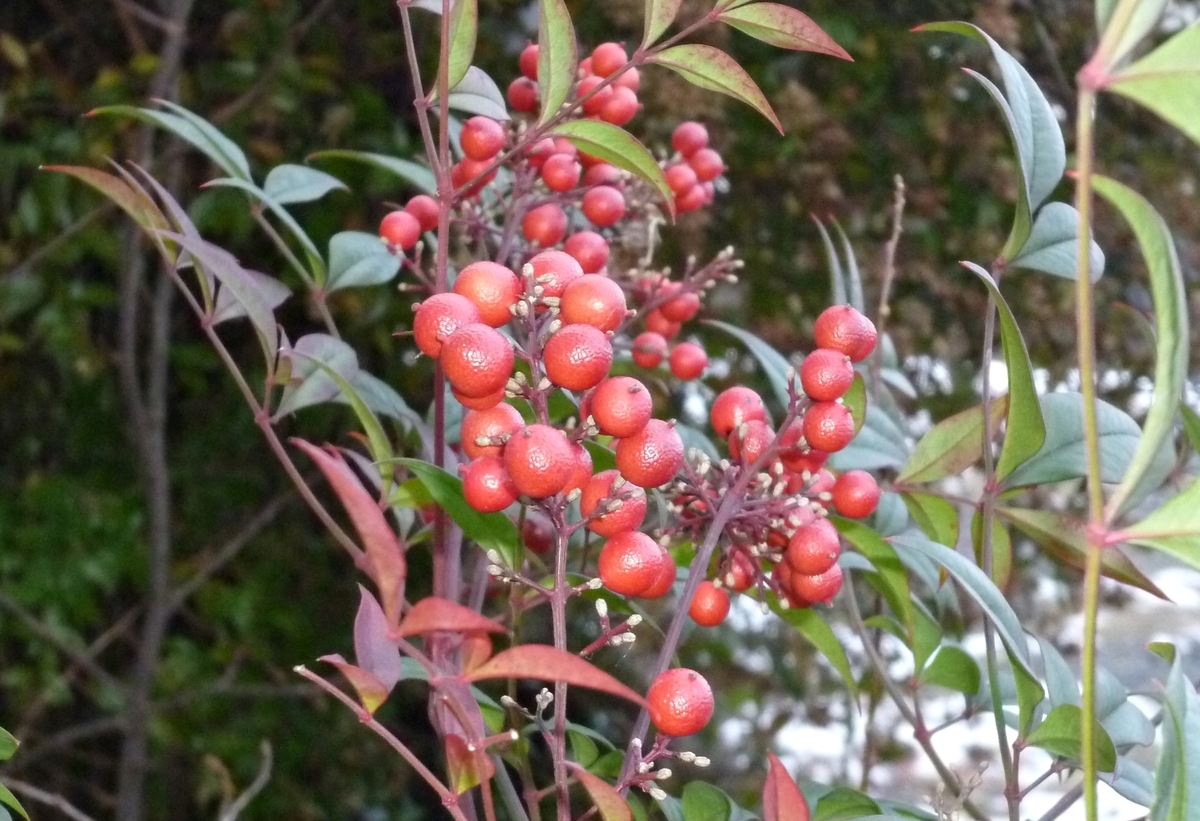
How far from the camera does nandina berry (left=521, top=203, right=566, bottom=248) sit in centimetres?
48

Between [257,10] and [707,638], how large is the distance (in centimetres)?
79

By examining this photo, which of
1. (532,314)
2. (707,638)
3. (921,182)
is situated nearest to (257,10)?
(921,182)

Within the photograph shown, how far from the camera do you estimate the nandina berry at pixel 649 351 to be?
0.53 m

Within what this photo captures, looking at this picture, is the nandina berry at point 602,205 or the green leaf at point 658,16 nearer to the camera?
the green leaf at point 658,16

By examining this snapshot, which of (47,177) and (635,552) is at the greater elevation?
(635,552)

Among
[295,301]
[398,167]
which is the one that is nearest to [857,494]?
[398,167]

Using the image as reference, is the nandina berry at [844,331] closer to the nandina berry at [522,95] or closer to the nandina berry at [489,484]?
the nandina berry at [489,484]

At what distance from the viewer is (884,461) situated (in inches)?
19.2

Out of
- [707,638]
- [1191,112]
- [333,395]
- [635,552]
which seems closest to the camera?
[1191,112]

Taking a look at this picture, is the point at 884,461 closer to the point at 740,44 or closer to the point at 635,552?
the point at 635,552

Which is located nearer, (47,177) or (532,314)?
(532,314)

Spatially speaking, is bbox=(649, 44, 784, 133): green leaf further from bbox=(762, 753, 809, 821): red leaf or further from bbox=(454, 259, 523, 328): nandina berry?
bbox=(762, 753, 809, 821): red leaf

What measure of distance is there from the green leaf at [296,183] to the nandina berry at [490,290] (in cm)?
20

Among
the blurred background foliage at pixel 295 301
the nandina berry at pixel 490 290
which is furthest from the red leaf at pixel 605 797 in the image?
the blurred background foliage at pixel 295 301
